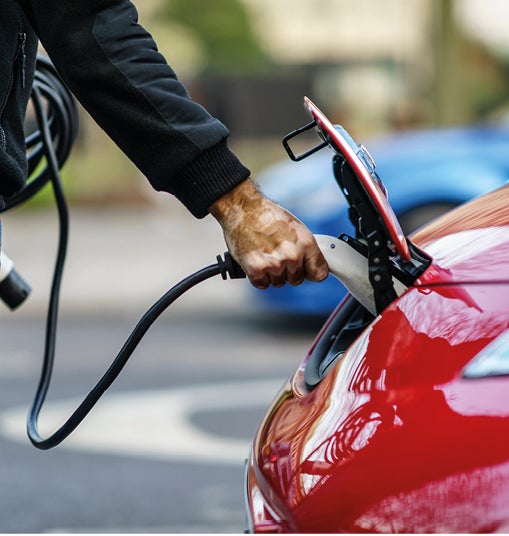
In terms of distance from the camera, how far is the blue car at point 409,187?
6.49m

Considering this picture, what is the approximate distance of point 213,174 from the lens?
1838 mm

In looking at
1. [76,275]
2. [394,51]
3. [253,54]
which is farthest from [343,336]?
[394,51]

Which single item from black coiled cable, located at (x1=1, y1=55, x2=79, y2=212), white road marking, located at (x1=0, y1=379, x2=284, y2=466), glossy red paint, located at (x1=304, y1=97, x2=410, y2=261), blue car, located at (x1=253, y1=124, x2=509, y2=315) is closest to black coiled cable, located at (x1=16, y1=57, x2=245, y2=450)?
black coiled cable, located at (x1=1, y1=55, x2=79, y2=212)

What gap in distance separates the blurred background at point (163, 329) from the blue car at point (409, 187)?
0.35 meters

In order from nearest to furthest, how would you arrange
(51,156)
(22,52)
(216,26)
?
1. (22,52)
2. (51,156)
3. (216,26)

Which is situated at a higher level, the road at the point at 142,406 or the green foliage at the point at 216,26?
the road at the point at 142,406

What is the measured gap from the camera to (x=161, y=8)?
104 feet

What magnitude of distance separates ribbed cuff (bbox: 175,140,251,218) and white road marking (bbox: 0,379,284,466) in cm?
272

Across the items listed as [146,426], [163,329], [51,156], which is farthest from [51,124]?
[163,329]

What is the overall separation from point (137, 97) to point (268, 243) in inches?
13.2

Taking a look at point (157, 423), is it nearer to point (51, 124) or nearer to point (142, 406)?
point (142, 406)

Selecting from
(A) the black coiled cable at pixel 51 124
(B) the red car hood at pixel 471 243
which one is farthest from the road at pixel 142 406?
(B) the red car hood at pixel 471 243

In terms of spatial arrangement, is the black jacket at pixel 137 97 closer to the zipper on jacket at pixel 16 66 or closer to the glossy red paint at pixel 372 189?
the zipper on jacket at pixel 16 66

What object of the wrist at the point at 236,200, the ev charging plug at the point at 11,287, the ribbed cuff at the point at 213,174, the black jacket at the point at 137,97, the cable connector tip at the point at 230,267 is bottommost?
the ev charging plug at the point at 11,287
